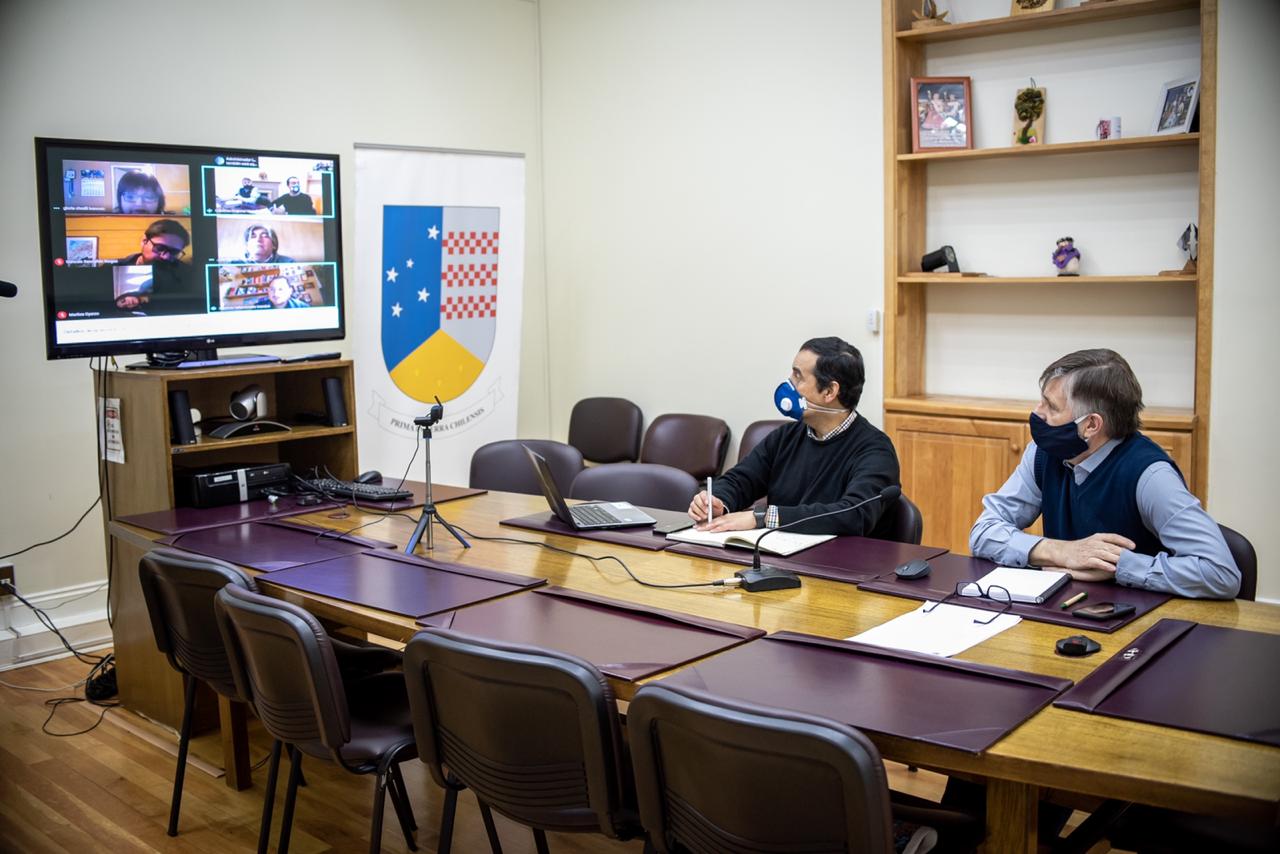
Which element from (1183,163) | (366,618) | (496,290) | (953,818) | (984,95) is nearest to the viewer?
(953,818)

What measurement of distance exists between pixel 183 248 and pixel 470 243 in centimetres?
173

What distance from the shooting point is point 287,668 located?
2488 millimetres

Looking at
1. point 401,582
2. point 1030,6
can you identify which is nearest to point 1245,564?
point 401,582

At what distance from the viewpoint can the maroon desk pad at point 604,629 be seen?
7.11 feet

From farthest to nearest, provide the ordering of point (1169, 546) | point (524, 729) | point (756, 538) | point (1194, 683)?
point (756, 538)
point (1169, 546)
point (524, 729)
point (1194, 683)

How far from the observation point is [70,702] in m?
4.18

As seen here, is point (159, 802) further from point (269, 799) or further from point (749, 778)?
point (749, 778)

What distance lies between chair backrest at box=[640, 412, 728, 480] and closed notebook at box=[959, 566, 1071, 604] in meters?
2.96

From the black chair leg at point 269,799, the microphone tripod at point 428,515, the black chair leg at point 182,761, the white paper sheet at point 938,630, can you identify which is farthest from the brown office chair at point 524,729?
the black chair leg at point 182,761

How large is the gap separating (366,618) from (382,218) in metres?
3.05

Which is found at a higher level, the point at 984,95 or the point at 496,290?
the point at 984,95

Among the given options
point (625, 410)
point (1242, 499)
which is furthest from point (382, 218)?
point (1242, 499)

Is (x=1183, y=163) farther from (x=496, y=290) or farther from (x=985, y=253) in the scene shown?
(x=496, y=290)

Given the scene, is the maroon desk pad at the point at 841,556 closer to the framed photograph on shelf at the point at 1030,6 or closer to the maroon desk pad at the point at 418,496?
the maroon desk pad at the point at 418,496
